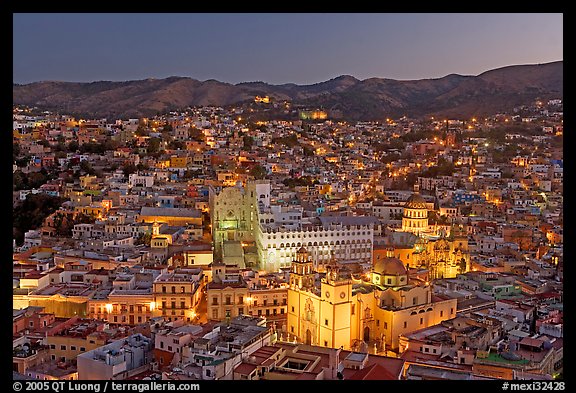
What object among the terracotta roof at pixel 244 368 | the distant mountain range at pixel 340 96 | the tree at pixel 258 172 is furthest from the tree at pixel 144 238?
the distant mountain range at pixel 340 96

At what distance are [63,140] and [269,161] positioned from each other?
5682 mm

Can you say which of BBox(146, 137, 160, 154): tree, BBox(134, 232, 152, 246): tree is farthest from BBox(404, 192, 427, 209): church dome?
BBox(146, 137, 160, 154): tree

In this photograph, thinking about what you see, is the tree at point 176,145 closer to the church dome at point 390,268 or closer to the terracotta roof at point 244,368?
the church dome at point 390,268

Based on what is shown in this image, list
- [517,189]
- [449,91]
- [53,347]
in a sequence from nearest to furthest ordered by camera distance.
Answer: [53,347] < [517,189] < [449,91]

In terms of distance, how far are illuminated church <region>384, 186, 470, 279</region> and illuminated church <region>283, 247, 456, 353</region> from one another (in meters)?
2.21

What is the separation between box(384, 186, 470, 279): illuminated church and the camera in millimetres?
9164

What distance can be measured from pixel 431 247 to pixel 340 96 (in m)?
28.6

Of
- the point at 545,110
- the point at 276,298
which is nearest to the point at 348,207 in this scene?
the point at 276,298

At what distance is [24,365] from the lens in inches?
206

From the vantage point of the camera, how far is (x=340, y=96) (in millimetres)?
37219

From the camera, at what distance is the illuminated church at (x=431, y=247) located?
9.16 meters

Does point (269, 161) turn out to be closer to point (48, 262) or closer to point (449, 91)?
point (48, 262)

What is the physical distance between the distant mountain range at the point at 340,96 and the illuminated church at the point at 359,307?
24280mm

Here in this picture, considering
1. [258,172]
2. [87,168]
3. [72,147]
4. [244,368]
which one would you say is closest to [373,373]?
[244,368]
